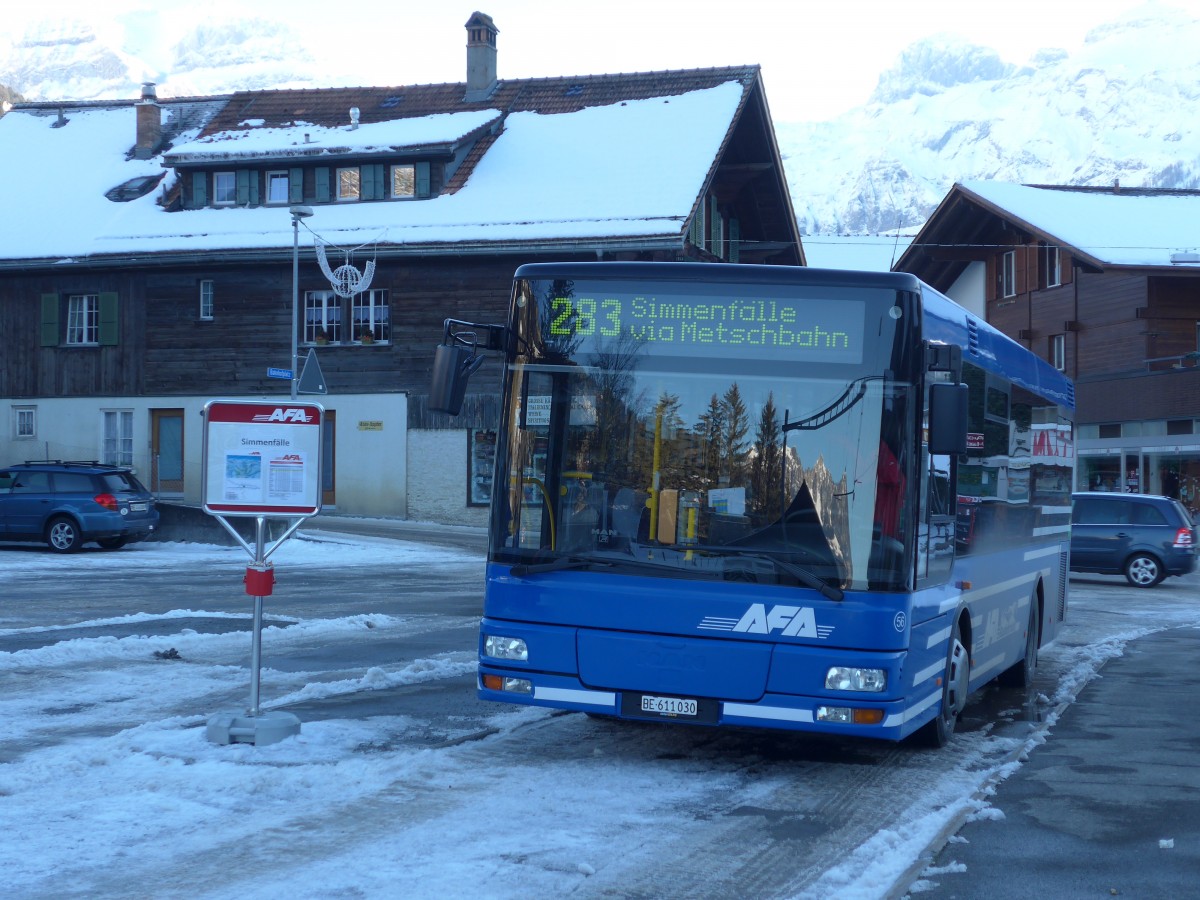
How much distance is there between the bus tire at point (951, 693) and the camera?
9.21 meters

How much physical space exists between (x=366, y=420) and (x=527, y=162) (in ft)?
24.0

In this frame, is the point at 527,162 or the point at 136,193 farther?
the point at 136,193

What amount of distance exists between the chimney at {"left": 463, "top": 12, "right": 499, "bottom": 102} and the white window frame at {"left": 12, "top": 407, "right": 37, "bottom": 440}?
44.9ft

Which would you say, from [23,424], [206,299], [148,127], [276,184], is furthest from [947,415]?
[148,127]

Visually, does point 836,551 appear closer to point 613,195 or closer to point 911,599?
point 911,599

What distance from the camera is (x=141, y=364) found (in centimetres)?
3850

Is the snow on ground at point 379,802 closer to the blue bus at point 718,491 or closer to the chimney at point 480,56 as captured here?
the blue bus at point 718,491

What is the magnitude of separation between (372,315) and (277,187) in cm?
440

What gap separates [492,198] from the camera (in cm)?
3653

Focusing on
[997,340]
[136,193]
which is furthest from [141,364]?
[997,340]

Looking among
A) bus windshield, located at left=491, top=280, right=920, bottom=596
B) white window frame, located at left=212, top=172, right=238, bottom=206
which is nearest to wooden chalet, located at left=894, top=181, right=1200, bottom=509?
white window frame, located at left=212, top=172, right=238, bottom=206

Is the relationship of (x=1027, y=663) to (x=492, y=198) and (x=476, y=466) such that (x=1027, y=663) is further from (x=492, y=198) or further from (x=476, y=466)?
(x=492, y=198)

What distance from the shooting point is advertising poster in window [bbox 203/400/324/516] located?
8.70 meters

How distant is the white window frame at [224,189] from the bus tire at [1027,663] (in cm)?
2979
